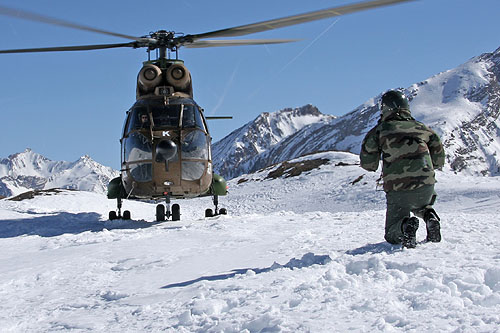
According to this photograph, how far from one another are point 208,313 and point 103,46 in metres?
9.61

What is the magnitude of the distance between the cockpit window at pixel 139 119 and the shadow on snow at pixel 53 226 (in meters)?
2.41

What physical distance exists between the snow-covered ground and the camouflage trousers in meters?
0.27

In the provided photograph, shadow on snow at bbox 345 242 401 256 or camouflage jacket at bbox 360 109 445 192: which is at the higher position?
camouflage jacket at bbox 360 109 445 192

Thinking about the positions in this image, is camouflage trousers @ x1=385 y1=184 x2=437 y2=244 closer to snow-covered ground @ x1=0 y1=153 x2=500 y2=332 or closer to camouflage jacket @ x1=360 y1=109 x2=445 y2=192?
camouflage jacket @ x1=360 y1=109 x2=445 y2=192

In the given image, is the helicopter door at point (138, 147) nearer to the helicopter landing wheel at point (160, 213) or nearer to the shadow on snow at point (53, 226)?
the shadow on snow at point (53, 226)

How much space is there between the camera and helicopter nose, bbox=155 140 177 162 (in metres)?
11.1

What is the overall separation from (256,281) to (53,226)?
30.5ft

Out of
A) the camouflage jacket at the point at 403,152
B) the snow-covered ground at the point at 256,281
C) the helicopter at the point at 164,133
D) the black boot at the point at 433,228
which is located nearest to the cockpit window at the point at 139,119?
the helicopter at the point at 164,133

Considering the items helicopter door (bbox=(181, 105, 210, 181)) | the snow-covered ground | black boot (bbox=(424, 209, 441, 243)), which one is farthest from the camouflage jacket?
helicopter door (bbox=(181, 105, 210, 181))

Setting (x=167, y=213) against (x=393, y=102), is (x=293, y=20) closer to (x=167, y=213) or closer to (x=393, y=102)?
(x=393, y=102)

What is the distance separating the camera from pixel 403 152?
5863 millimetres

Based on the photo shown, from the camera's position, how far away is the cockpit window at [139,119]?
1178 cm

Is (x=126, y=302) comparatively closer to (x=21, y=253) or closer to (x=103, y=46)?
(x=21, y=253)

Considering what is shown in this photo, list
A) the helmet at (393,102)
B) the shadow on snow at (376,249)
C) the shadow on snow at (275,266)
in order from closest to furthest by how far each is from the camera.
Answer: the shadow on snow at (275,266), the shadow on snow at (376,249), the helmet at (393,102)
